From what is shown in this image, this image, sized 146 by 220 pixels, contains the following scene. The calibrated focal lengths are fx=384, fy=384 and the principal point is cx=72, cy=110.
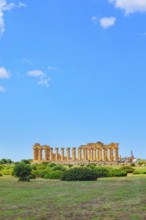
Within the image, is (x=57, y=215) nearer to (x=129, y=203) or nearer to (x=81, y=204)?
(x=81, y=204)

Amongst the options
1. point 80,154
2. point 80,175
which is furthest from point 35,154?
point 80,175

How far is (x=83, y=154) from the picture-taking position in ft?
388

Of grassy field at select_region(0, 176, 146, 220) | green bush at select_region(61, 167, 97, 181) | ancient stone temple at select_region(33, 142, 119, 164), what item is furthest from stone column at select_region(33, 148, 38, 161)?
grassy field at select_region(0, 176, 146, 220)

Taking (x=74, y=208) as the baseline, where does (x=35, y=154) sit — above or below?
above

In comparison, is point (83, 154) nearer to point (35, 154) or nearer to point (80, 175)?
point (35, 154)

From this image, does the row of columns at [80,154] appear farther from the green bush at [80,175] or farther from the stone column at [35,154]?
the green bush at [80,175]

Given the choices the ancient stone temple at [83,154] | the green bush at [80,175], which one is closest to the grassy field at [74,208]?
the green bush at [80,175]

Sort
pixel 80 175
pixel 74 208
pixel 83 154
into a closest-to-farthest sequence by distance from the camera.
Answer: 1. pixel 74 208
2. pixel 80 175
3. pixel 83 154

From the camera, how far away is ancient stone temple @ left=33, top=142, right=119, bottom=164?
112944 millimetres

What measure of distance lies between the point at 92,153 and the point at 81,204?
101404 millimetres

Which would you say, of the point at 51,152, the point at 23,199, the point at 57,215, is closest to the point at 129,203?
the point at 57,215

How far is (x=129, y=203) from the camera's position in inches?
622

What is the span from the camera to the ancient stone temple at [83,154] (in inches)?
4447

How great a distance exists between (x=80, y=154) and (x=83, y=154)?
145 centimetres
